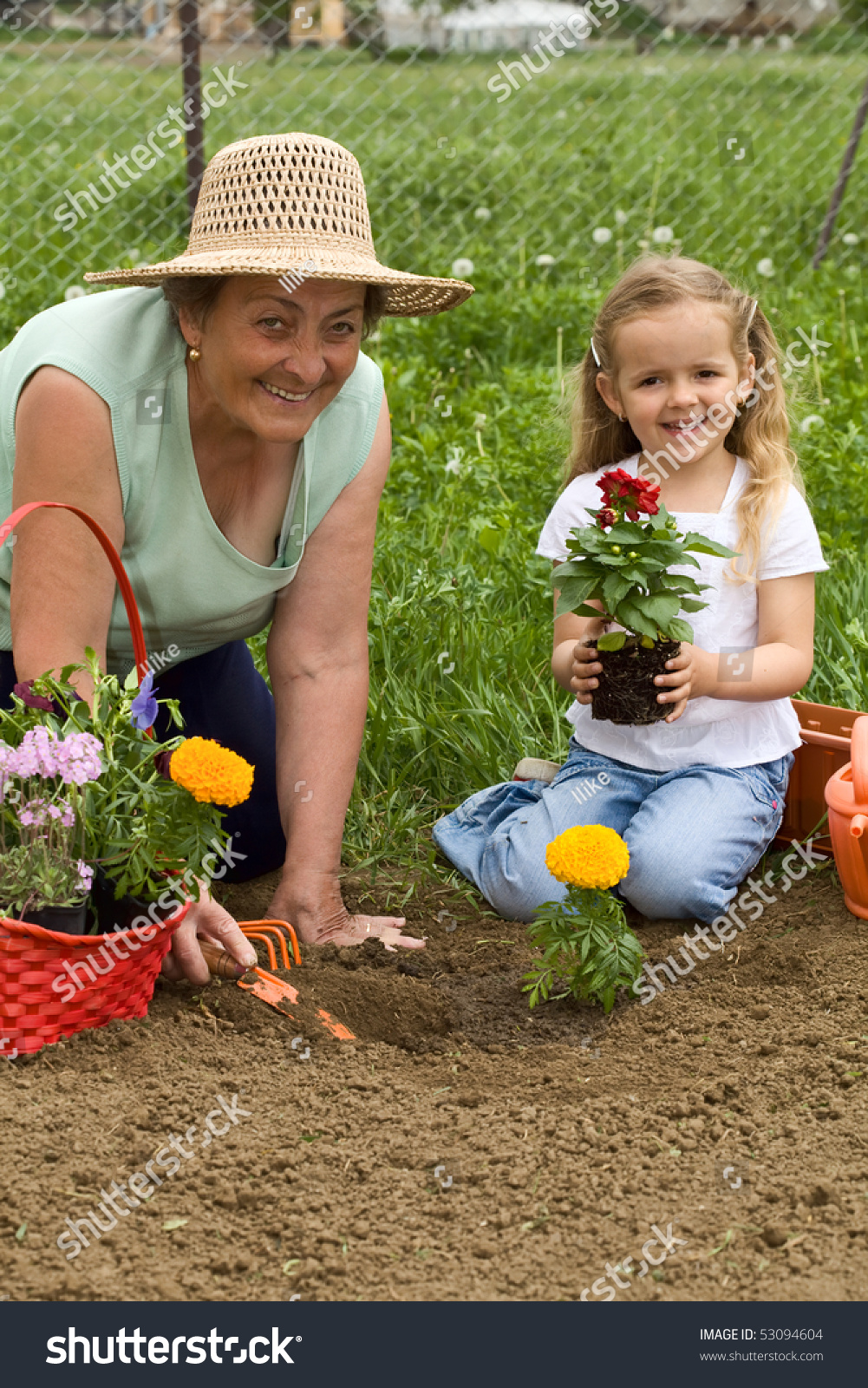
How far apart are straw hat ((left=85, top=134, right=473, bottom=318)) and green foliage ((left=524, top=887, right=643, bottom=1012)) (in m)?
1.06

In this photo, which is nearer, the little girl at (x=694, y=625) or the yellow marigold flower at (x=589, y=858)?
the yellow marigold flower at (x=589, y=858)

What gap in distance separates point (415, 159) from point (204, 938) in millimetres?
5926

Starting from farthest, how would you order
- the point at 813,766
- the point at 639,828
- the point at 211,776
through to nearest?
the point at 813,766, the point at 639,828, the point at 211,776

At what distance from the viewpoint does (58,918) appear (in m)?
1.91

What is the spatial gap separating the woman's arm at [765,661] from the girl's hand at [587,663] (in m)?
0.13

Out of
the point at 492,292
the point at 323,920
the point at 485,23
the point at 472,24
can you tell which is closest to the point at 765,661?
the point at 323,920

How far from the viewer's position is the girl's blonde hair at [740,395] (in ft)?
8.66

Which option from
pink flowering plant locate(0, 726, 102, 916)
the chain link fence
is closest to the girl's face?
pink flowering plant locate(0, 726, 102, 916)

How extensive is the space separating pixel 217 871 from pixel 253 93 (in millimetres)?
7338

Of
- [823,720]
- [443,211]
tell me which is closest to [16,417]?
[823,720]

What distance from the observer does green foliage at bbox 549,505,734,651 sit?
2303mm

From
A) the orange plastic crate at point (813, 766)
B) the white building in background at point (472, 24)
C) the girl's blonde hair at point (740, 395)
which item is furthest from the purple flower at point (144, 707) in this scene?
the white building in background at point (472, 24)

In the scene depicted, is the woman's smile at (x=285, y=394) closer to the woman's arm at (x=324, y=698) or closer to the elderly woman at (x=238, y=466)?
the elderly woman at (x=238, y=466)

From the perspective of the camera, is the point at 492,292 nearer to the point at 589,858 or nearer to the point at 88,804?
the point at 589,858
